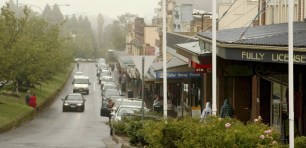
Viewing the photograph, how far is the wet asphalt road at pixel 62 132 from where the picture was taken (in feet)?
90.0

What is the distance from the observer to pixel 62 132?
118 ft

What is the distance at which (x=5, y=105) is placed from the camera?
46656 millimetres

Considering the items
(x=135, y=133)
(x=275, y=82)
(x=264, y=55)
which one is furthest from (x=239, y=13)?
(x=264, y=55)

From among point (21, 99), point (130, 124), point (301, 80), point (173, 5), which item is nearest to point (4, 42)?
point (21, 99)

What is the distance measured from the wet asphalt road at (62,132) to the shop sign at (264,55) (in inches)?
344

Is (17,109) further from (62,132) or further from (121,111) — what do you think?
(121,111)

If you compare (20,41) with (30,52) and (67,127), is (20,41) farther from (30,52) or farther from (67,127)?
(67,127)

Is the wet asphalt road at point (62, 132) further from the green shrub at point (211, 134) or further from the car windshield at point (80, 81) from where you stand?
the car windshield at point (80, 81)

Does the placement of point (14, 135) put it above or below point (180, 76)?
below

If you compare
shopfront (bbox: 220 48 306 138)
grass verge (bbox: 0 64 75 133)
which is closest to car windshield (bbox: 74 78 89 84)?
grass verge (bbox: 0 64 75 133)

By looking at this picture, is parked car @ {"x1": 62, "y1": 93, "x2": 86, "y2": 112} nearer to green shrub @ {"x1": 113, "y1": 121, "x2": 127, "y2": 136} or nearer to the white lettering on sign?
green shrub @ {"x1": 113, "y1": 121, "x2": 127, "y2": 136}

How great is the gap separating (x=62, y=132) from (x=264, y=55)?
21.1m

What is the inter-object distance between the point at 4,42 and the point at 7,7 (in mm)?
2692

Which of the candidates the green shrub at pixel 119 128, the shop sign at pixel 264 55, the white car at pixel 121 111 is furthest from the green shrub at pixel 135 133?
the white car at pixel 121 111
